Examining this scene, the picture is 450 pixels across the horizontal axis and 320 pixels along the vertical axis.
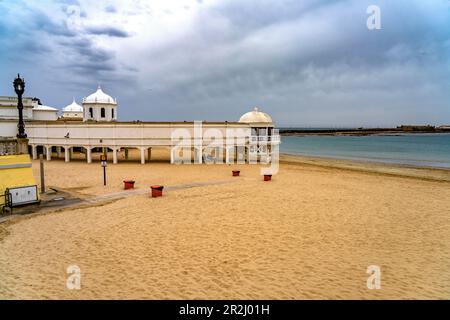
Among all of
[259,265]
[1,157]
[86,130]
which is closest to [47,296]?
[259,265]

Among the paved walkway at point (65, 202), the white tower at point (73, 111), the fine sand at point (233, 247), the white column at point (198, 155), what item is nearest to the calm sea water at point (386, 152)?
the white column at point (198, 155)

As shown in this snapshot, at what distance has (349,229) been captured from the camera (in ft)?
40.9

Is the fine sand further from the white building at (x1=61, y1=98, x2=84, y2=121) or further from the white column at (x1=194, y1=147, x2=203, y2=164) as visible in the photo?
the white building at (x1=61, y1=98, x2=84, y2=121)

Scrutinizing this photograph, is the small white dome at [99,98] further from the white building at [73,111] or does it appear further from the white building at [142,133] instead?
the white building at [73,111]

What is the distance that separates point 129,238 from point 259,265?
5073 mm

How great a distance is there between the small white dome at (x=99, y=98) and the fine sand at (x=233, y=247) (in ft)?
94.9

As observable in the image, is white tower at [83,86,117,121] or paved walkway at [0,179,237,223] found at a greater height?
white tower at [83,86,117,121]

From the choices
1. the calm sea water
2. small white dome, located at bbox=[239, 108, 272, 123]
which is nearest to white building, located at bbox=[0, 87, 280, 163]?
small white dome, located at bbox=[239, 108, 272, 123]

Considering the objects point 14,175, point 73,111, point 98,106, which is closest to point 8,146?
point 14,175

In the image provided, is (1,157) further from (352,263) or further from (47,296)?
(352,263)

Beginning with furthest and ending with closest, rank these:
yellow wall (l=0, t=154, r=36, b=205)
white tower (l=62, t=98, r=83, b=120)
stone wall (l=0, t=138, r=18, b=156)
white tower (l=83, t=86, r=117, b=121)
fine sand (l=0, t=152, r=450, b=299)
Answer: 1. white tower (l=62, t=98, r=83, b=120)
2. white tower (l=83, t=86, r=117, b=121)
3. stone wall (l=0, t=138, r=18, b=156)
4. yellow wall (l=0, t=154, r=36, b=205)
5. fine sand (l=0, t=152, r=450, b=299)

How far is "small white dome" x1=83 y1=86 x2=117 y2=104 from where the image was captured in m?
43.4
